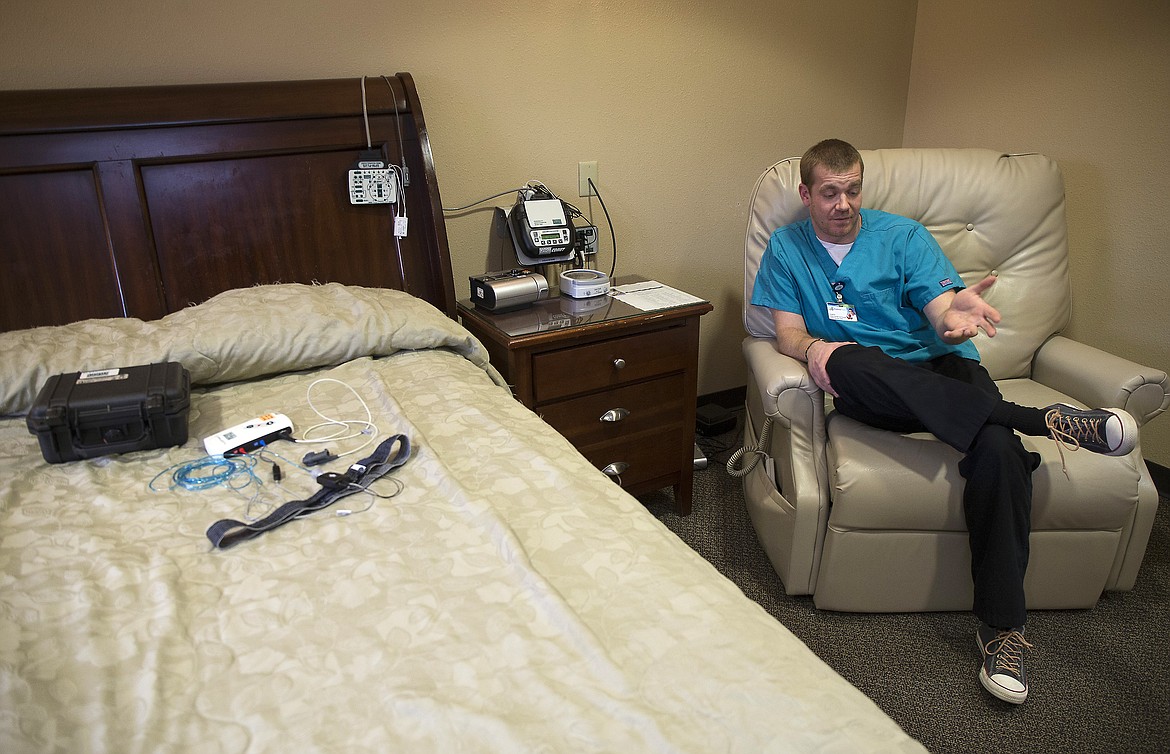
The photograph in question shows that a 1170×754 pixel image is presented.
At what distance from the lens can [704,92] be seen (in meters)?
2.74

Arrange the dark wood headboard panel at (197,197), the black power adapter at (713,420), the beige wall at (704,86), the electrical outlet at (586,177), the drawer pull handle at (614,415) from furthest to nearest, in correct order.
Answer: the black power adapter at (713,420)
the electrical outlet at (586,177)
the drawer pull handle at (614,415)
the beige wall at (704,86)
the dark wood headboard panel at (197,197)

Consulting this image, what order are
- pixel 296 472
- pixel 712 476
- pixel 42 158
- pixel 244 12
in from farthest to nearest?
pixel 712 476 < pixel 244 12 < pixel 42 158 < pixel 296 472

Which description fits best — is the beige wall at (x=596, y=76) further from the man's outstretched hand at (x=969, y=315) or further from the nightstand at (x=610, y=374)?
the man's outstretched hand at (x=969, y=315)

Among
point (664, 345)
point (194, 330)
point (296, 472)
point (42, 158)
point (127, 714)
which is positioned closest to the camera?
point (127, 714)

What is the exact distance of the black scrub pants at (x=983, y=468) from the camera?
→ 170 cm

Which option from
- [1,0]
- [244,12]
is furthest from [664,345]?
[1,0]

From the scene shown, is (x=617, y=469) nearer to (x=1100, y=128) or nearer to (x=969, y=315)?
(x=969, y=315)

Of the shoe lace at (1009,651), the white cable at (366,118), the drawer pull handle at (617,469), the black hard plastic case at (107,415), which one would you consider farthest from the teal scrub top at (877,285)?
the black hard plastic case at (107,415)

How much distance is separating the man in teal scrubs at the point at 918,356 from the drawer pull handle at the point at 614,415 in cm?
47

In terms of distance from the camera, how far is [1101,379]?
1.98 meters

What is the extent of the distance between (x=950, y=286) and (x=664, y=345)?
767mm

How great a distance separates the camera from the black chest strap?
3.67ft

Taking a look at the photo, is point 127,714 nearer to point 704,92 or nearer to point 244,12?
point 244,12

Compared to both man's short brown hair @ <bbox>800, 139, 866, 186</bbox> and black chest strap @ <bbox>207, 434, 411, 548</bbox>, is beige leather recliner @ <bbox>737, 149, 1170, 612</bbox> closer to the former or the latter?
man's short brown hair @ <bbox>800, 139, 866, 186</bbox>
